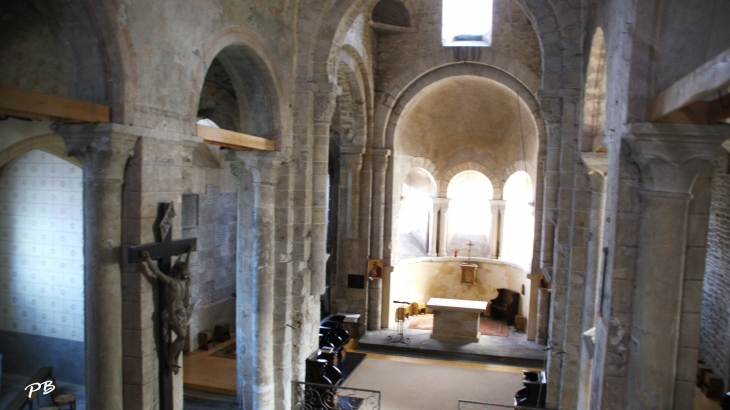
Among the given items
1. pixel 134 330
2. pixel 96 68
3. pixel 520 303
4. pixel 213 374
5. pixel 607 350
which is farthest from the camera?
pixel 520 303

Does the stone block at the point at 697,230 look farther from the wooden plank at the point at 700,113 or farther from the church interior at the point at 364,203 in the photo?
the wooden plank at the point at 700,113

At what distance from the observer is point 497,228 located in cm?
1625

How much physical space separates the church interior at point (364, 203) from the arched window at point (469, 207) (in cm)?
8

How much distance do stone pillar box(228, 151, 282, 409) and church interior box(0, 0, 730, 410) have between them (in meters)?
0.05

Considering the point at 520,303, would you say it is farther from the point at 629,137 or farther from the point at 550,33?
the point at 629,137

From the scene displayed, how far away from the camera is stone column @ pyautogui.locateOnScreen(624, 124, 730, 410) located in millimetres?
4141

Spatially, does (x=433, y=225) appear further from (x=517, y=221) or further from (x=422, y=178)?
(x=517, y=221)

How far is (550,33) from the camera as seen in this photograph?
776 centimetres

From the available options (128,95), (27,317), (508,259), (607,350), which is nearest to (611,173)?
(607,350)

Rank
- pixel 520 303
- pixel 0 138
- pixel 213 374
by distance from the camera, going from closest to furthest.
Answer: pixel 0 138
pixel 213 374
pixel 520 303

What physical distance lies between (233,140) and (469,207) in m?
12.1

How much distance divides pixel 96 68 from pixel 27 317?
707cm

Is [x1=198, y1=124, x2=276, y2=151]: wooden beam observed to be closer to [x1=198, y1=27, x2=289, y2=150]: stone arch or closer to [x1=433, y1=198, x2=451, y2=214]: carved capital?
[x1=198, y1=27, x2=289, y2=150]: stone arch

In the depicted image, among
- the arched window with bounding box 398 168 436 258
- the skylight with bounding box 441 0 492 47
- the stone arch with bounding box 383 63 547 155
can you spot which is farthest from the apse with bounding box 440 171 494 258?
the skylight with bounding box 441 0 492 47
